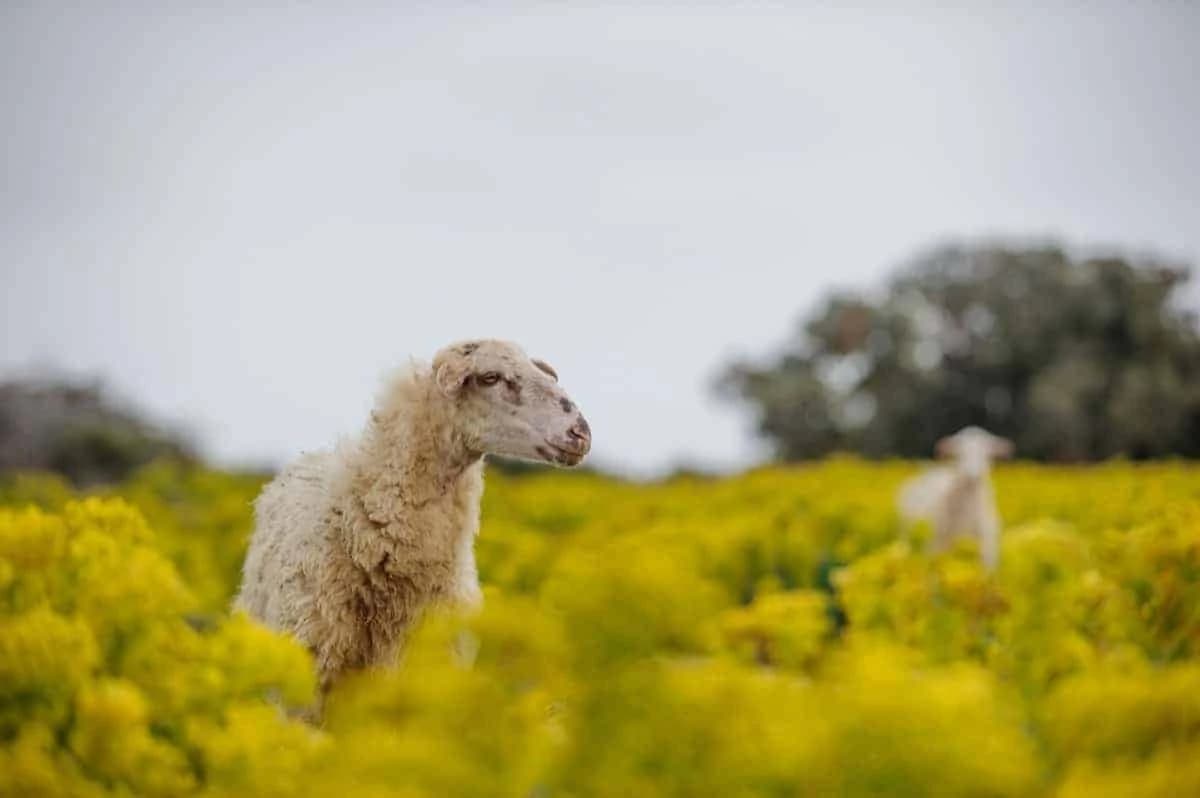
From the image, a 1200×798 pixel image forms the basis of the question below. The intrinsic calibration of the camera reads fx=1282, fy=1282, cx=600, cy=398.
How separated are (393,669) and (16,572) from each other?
1.98 meters

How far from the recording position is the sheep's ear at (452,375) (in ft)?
16.9

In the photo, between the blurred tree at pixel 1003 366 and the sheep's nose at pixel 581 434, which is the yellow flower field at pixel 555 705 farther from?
the blurred tree at pixel 1003 366

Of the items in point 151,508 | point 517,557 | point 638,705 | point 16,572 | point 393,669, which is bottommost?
point 638,705

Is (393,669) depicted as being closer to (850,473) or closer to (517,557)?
(517,557)

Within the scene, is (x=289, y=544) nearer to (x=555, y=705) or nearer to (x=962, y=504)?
(x=555, y=705)

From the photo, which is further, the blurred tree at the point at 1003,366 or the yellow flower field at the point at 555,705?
the blurred tree at the point at 1003,366

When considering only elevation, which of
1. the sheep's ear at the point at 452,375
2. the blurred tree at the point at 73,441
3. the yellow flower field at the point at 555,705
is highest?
the blurred tree at the point at 73,441

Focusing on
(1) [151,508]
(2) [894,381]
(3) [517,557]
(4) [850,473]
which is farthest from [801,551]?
(2) [894,381]

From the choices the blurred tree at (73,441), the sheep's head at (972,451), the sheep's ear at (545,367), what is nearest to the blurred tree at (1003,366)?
the blurred tree at (73,441)

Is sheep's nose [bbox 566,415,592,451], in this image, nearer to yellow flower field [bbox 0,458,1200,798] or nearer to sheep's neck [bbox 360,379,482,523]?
sheep's neck [bbox 360,379,482,523]

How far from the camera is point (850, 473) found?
19.0m

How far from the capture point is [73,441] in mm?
30453

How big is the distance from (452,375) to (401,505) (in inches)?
22.1

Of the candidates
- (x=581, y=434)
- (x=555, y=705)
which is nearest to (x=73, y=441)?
(x=581, y=434)
